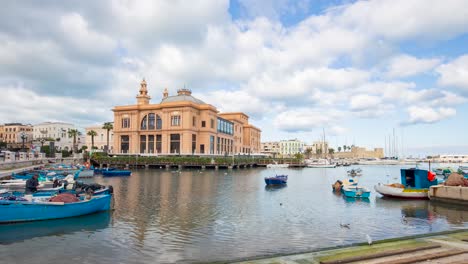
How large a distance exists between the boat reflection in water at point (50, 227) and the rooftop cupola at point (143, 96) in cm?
9153

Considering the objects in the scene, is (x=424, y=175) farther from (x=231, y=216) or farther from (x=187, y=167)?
(x=187, y=167)

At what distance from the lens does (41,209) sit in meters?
18.9

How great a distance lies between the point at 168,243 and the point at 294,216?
1022 centimetres

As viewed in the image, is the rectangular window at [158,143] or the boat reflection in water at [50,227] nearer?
the boat reflection in water at [50,227]

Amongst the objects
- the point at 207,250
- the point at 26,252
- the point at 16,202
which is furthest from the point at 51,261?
the point at 16,202

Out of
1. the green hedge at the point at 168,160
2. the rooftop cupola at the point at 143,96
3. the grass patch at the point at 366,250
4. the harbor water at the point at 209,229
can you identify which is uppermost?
the rooftop cupola at the point at 143,96

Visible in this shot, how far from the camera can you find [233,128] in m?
125

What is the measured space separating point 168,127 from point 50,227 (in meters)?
78.7

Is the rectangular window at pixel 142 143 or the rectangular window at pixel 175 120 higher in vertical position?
the rectangular window at pixel 175 120

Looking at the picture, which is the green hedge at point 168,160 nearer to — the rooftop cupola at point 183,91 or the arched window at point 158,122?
the arched window at point 158,122

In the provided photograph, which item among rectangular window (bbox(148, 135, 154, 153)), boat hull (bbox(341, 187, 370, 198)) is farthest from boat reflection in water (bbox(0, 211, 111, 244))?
rectangular window (bbox(148, 135, 154, 153))

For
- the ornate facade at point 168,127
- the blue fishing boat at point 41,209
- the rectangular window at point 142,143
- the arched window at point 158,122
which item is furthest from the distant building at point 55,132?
the blue fishing boat at point 41,209

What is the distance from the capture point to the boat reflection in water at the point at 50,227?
16.2 m

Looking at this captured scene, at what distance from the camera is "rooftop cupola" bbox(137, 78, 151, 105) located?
356 feet
